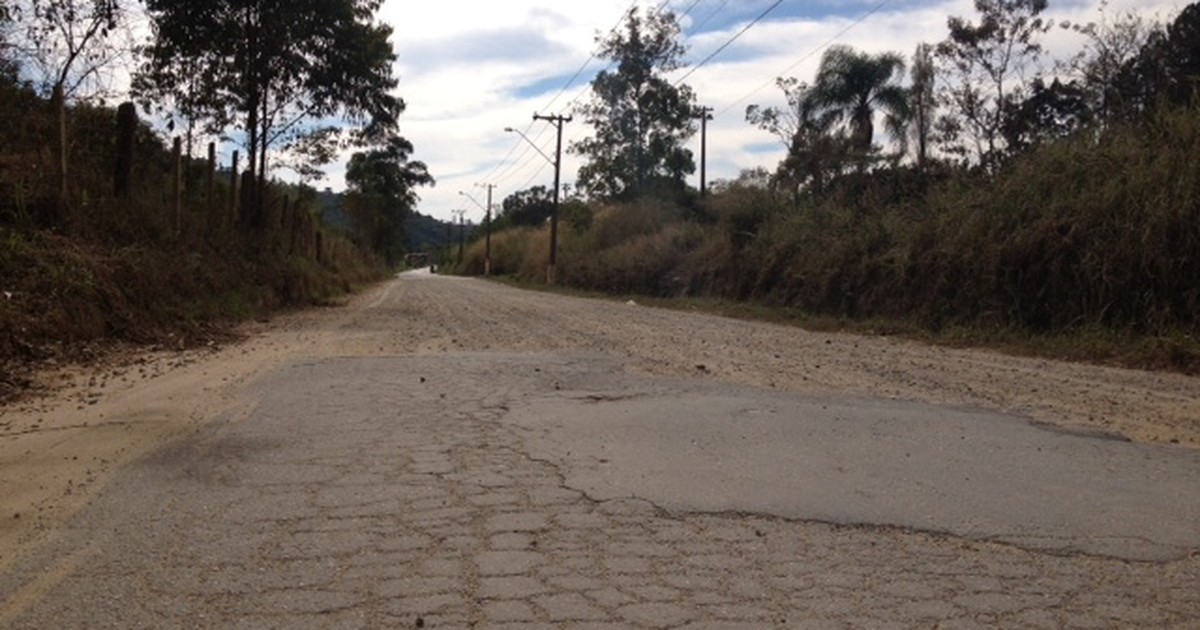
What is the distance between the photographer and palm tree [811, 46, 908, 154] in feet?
102

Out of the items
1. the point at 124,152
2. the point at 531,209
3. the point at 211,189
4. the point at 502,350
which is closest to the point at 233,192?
the point at 211,189

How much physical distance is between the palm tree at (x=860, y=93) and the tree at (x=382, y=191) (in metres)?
24.7

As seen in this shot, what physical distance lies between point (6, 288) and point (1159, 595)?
10.8 m

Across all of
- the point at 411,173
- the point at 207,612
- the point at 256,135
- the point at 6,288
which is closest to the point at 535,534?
the point at 207,612

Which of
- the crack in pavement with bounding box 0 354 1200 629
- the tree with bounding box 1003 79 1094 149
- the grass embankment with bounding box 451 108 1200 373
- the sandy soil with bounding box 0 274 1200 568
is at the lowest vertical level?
the crack in pavement with bounding box 0 354 1200 629

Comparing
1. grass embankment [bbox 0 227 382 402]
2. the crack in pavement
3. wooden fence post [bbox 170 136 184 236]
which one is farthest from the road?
wooden fence post [bbox 170 136 184 236]

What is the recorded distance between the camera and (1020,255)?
15992mm

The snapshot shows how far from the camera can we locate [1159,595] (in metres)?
3.74

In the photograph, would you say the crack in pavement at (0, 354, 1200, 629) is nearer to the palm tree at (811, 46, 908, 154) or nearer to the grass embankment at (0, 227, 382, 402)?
the grass embankment at (0, 227, 382, 402)

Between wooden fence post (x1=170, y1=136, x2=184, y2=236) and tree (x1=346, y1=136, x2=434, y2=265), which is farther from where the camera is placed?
tree (x1=346, y1=136, x2=434, y2=265)

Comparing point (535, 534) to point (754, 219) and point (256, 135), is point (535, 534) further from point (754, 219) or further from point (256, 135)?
point (754, 219)

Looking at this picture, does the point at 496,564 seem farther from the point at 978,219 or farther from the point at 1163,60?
the point at 1163,60

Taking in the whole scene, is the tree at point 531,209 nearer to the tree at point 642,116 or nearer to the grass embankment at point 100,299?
the tree at point 642,116

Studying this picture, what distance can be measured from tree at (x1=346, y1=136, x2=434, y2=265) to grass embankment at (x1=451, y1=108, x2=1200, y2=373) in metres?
29.2
